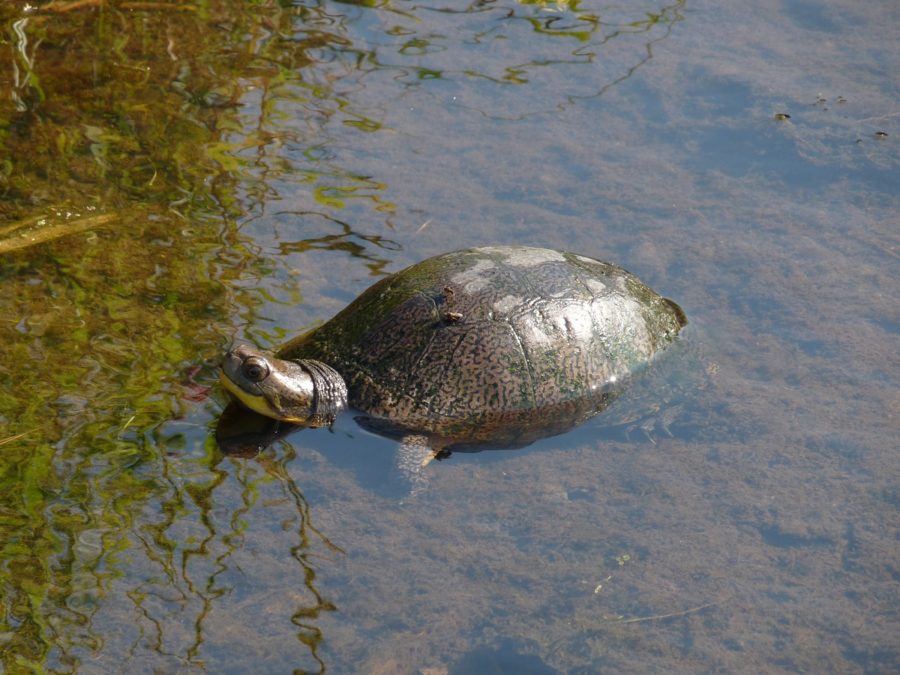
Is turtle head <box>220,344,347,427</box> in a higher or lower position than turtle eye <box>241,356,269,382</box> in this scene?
lower

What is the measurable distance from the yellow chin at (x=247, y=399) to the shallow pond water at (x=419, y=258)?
0.17m

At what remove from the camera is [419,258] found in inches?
226

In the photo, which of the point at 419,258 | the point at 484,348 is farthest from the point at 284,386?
the point at 419,258

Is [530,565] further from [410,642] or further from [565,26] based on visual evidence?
[565,26]

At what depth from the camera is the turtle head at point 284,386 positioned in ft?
15.0

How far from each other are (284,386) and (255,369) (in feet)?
0.51

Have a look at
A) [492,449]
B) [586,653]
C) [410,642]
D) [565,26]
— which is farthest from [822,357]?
[565,26]

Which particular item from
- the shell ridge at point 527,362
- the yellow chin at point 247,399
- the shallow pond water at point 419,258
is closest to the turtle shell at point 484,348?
the shell ridge at point 527,362

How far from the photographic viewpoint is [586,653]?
12.2ft

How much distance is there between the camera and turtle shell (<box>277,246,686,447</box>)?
475cm

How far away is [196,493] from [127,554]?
Answer: 1.34 feet

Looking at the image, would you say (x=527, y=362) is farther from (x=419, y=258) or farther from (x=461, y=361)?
(x=419, y=258)

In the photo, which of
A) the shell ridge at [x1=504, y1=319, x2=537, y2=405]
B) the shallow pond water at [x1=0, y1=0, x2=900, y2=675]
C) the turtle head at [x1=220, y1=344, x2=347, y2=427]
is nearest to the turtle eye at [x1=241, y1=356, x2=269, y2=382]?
the turtle head at [x1=220, y1=344, x2=347, y2=427]

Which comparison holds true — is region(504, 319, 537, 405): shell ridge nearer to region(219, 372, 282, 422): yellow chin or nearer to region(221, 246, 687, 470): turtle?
region(221, 246, 687, 470): turtle
